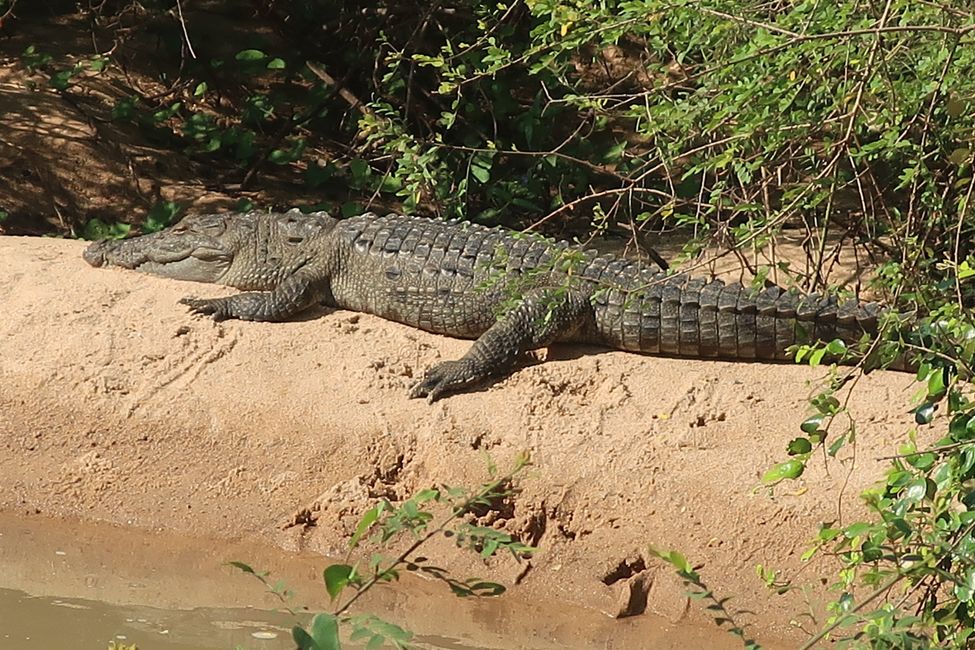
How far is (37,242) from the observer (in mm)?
7891

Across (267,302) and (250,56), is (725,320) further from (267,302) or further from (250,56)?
(250,56)

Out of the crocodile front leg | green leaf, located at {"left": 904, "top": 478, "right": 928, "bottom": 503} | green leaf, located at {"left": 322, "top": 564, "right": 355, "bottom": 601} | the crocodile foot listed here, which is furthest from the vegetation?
green leaf, located at {"left": 322, "top": 564, "right": 355, "bottom": 601}

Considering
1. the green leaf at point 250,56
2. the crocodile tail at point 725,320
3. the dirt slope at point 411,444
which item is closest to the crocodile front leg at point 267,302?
the dirt slope at point 411,444

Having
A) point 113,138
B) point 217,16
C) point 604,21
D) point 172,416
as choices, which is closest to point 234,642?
point 172,416

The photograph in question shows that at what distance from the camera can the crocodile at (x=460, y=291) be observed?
6.71m

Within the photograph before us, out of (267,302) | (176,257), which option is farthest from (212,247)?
(267,302)

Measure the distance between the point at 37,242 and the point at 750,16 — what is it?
4802 millimetres

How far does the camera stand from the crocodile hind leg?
654 cm

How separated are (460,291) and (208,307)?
124cm

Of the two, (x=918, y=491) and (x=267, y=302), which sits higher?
(x=918, y=491)

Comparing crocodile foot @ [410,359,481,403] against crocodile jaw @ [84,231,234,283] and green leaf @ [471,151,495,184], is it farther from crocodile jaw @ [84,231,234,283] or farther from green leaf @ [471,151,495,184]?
green leaf @ [471,151,495,184]

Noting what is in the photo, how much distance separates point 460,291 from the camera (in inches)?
283

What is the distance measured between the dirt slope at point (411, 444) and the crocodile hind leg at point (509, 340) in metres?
0.09

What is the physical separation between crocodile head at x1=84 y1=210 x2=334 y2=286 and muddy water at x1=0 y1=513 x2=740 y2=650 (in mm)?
2052
